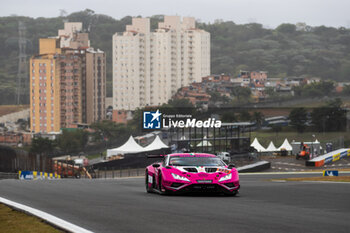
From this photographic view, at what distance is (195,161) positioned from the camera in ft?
58.4

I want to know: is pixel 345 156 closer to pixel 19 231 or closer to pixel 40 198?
pixel 40 198

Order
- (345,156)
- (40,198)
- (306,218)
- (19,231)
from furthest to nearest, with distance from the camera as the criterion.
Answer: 1. (345,156)
2. (40,198)
3. (306,218)
4. (19,231)

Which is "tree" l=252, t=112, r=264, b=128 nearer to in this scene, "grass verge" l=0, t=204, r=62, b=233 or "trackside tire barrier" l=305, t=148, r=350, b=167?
"trackside tire barrier" l=305, t=148, r=350, b=167

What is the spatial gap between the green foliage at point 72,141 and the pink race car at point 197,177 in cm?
13624

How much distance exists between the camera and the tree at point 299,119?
338ft

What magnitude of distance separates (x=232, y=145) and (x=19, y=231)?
6227 cm

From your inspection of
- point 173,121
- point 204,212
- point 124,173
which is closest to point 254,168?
point 124,173

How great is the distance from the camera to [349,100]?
634 ft

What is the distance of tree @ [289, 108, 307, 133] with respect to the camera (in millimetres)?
102875

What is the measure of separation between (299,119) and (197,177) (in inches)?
3493

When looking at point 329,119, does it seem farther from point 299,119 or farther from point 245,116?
point 245,116

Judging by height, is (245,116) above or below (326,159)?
above

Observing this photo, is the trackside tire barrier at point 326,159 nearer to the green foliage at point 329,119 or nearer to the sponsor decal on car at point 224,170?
the green foliage at point 329,119

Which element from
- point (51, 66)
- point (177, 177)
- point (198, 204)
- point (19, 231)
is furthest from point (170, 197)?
point (51, 66)
